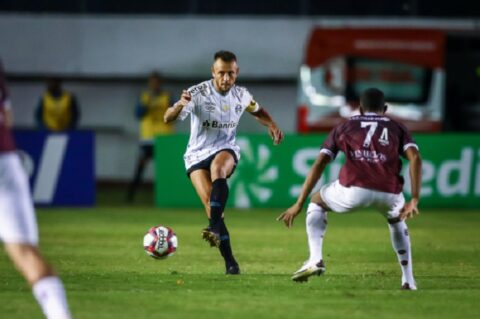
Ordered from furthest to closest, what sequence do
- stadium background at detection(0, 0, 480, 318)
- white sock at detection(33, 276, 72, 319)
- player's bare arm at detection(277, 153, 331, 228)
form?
player's bare arm at detection(277, 153, 331, 228)
stadium background at detection(0, 0, 480, 318)
white sock at detection(33, 276, 72, 319)

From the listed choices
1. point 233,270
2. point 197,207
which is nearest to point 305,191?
point 233,270

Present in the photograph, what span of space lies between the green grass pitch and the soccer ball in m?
0.23

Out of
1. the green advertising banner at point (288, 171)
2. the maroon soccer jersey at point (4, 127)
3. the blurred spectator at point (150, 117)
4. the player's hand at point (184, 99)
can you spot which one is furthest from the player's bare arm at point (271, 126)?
the blurred spectator at point (150, 117)

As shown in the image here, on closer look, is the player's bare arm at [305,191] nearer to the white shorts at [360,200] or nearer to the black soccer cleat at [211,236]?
the white shorts at [360,200]

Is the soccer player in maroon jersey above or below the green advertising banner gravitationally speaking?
above

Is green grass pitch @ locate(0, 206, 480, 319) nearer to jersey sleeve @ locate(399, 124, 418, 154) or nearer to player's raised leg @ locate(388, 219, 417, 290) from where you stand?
player's raised leg @ locate(388, 219, 417, 290)

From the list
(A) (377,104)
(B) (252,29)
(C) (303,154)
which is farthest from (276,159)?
(A) (377,104)

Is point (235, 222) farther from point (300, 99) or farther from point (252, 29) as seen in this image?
point (252, 29)

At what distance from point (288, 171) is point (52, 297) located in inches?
547

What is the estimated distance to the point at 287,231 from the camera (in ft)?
60.1

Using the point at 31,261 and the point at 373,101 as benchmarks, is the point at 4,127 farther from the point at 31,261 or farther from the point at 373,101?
the point at 373,101

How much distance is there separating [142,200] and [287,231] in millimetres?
6916

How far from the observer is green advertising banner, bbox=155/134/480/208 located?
867 inches

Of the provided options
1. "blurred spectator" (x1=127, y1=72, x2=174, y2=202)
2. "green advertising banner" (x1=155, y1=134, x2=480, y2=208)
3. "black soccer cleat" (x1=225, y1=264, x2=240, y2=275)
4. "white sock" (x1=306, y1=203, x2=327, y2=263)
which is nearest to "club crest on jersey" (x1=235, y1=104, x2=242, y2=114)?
"black soccer cleat" (x1=225, y1=264, x2=240, y2=275)
